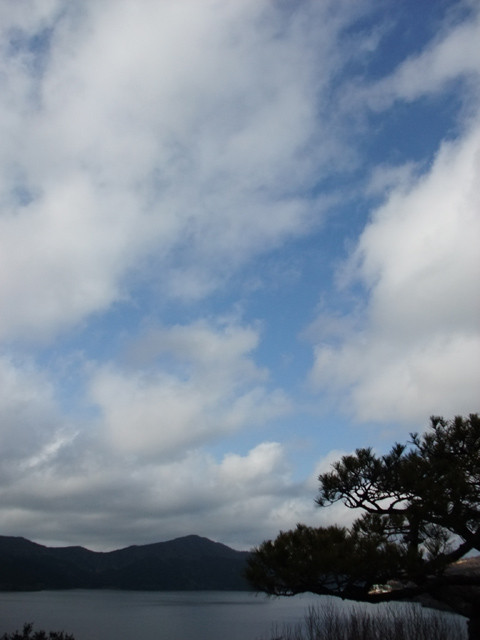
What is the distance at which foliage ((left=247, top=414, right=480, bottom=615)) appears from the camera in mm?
8109

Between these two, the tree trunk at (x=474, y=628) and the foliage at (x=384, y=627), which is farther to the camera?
the foliage at (x=384, y=627)

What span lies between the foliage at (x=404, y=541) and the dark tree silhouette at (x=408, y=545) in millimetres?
15

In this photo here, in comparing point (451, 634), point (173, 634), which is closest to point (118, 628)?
point (173, 634)

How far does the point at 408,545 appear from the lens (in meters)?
8.33

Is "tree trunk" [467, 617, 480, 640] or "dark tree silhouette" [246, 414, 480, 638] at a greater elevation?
"dark tree silhouette" [246, 414, 480, 638]

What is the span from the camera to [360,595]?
28.3 ft

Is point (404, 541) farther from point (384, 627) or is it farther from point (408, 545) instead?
point (384, 627)

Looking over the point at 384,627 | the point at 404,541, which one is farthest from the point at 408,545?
the point at 384,627

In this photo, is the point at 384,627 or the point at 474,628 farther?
the point at 384,627

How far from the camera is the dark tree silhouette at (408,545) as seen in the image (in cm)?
812

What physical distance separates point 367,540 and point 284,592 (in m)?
1.94

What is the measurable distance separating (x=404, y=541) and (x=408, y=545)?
254 mm

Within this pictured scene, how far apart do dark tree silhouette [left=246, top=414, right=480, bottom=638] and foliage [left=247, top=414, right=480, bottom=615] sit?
0.6 inches

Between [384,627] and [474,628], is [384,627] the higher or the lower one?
the lower one
